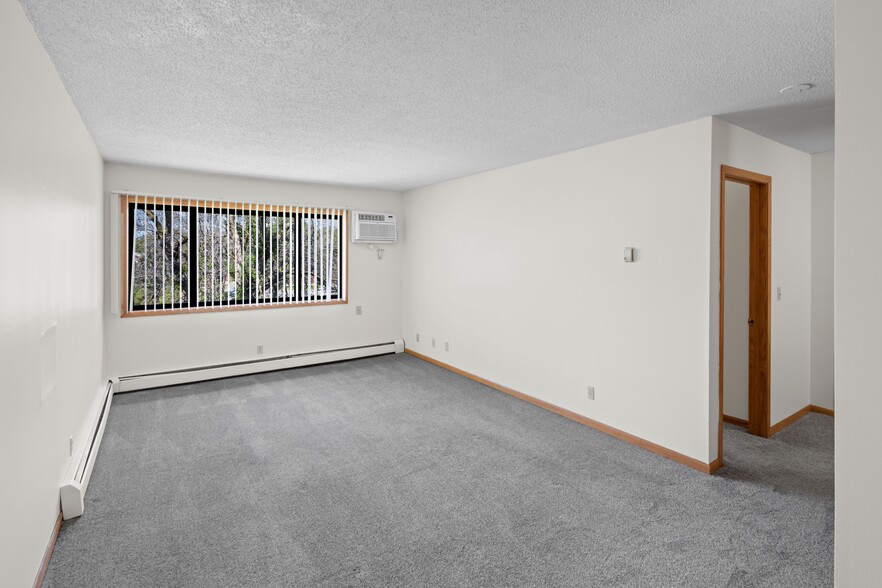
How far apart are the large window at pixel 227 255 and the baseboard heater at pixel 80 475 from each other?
1.80 m

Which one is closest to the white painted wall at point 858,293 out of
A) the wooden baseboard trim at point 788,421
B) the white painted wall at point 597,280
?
the white painted wall at point 597,280

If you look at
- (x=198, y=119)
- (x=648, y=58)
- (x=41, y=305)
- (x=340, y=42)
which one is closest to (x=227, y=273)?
(x=198, y=119)

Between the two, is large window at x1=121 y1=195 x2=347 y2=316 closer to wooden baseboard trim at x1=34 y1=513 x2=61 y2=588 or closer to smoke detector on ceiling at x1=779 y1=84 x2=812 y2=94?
wooden baseboard trim at x1=34 y1=513 x2=61 y2=588

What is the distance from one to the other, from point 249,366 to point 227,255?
136cm

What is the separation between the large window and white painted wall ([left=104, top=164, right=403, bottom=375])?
0.40ft

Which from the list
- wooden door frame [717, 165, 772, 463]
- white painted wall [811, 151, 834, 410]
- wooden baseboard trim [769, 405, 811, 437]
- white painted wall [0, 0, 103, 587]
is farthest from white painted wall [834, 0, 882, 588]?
white painted wall [811, 151, 834, 410]

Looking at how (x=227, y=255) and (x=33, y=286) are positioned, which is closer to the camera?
(x=33, y=286)

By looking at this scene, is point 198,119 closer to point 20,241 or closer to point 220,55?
point 220,55

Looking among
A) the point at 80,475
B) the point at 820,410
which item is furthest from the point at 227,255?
the point at 820,410

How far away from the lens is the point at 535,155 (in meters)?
4.16

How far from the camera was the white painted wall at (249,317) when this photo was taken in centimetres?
474

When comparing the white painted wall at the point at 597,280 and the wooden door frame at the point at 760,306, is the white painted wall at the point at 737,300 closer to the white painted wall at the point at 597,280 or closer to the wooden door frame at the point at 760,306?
the wooden door frame at the point at 760,306

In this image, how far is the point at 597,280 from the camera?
3768mm

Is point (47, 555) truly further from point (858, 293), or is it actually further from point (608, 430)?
point (608, 430)
